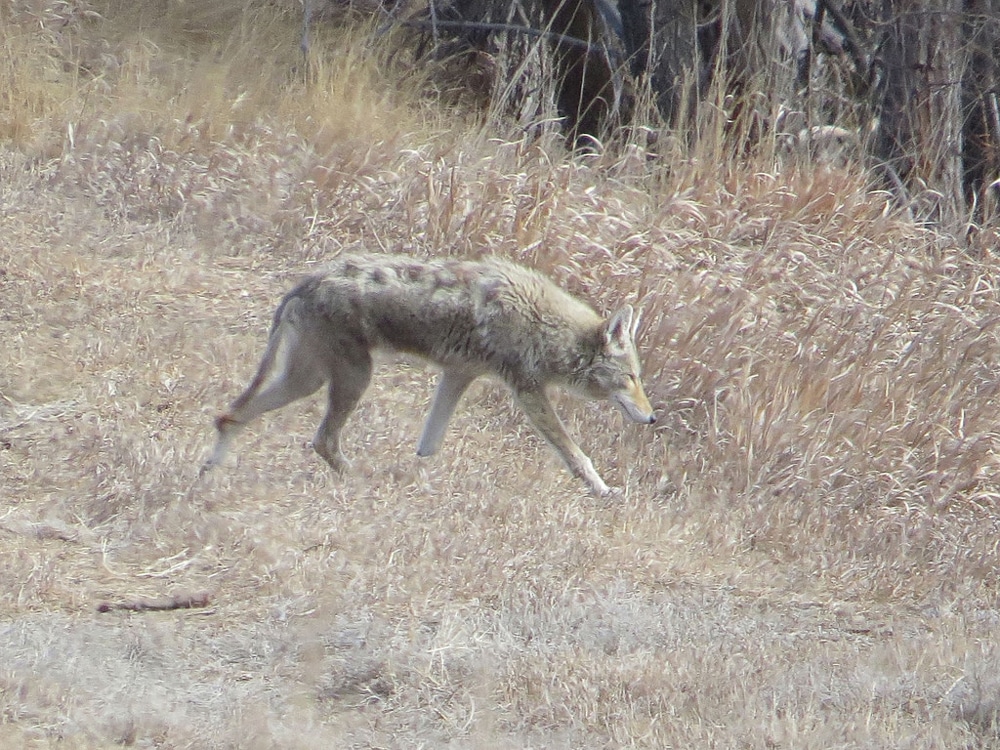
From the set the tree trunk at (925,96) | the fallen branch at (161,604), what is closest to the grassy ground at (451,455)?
the fallen branch at (161,604)

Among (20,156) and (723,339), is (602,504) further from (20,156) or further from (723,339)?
(20,156)

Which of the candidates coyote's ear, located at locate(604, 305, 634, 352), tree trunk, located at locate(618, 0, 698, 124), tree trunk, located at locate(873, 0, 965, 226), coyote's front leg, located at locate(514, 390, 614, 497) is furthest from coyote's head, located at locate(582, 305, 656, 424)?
tree trunk, located at locate(873, 0, 965, 226)

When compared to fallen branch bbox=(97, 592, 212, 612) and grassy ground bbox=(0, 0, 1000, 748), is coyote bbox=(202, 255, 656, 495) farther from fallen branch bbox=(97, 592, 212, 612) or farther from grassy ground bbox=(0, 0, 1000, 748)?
fallen branch bbox=(97, 592, 212, 612)

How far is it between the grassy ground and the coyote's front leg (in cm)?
10

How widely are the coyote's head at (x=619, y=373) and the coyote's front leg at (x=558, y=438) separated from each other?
30 cm

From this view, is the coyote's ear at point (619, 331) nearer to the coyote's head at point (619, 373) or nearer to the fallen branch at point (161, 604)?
the coyote's head at point (619, 373)

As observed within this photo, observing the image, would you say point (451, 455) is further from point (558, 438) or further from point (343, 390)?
point (343, 390)

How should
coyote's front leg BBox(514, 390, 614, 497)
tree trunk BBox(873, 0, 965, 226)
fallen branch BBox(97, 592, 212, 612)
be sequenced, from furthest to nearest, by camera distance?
tree trunk BBox(873, 0, 965, 226)
coyote's front leg BBox(514, 390, 614, 497)
fallen branch BBox(97, 592, 212, 612)

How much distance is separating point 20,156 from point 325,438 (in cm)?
437

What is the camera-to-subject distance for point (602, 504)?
6.87 m

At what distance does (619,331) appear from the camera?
7.05 m

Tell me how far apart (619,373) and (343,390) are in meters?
1.39

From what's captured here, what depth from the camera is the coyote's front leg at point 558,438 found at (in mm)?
6918

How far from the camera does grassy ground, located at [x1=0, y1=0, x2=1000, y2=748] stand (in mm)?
4957
